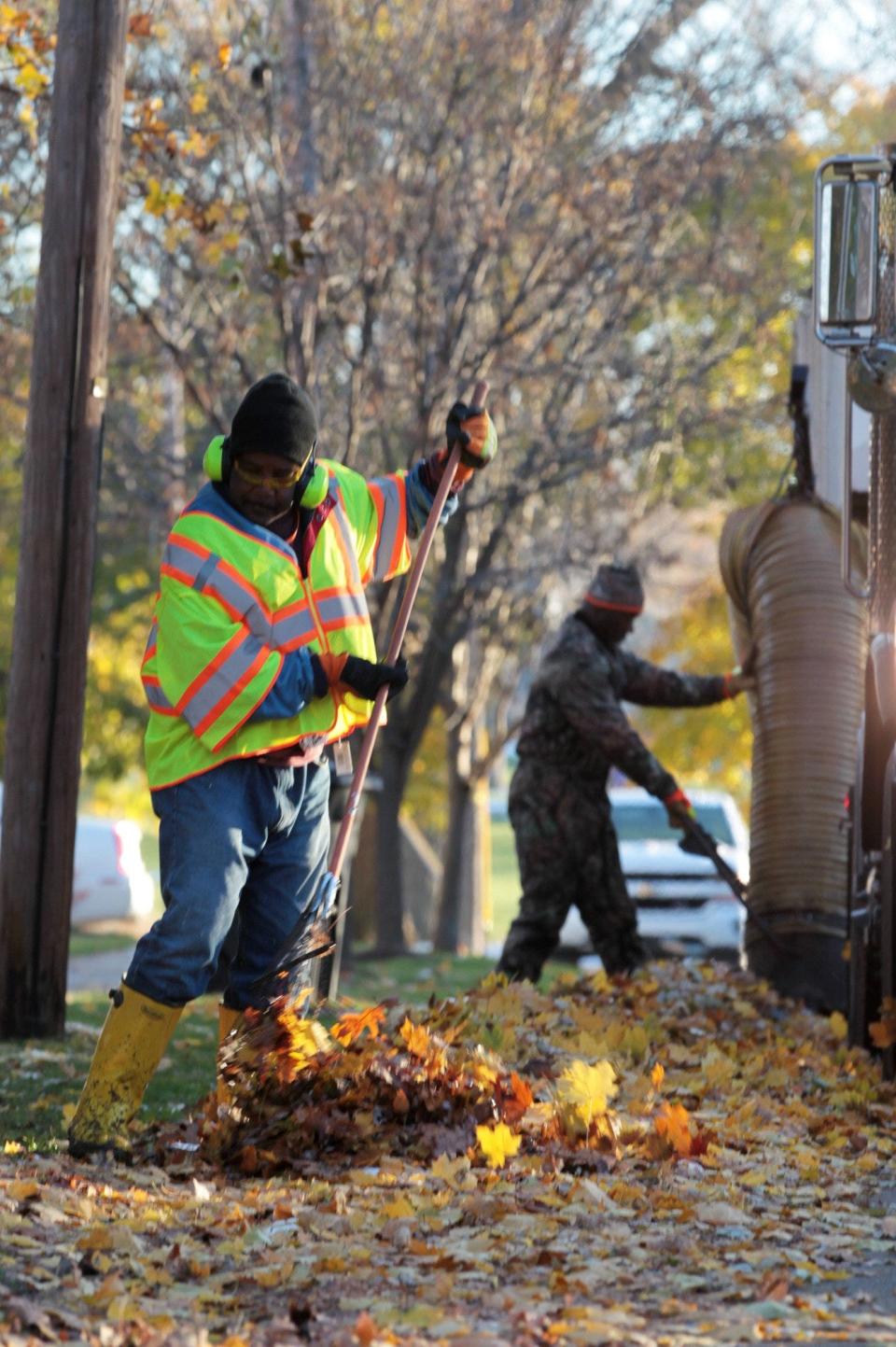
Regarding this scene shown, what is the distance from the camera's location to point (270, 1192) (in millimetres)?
4871

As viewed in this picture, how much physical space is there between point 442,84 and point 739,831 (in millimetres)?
7598

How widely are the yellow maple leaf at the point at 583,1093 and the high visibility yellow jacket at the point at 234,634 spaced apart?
1.14 metres

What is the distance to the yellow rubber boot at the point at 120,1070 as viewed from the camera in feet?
17.6

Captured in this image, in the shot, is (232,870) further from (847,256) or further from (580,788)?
(580,788)

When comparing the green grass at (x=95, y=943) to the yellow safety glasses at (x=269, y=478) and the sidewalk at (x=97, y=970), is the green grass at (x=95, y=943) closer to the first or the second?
the sidewalk at (x=97, y=970)

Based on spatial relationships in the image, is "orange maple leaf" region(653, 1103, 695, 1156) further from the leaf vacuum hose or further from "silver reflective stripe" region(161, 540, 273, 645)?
the leaf vacuum hose

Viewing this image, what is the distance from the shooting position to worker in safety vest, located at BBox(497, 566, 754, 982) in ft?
30.0

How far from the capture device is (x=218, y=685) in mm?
5480

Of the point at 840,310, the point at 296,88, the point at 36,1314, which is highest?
the point at 296,88

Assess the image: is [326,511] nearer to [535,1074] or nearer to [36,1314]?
[535,1074]

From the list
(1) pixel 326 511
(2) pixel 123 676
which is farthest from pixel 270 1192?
(2) pixel 123 676

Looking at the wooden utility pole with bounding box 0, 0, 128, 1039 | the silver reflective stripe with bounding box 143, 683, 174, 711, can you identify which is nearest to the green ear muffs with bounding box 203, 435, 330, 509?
the silver reflective stripe with bounding box 143, 683, 174, 711

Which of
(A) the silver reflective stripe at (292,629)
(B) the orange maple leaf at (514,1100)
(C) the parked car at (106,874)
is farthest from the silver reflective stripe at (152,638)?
(C) the parked car at (106,874)

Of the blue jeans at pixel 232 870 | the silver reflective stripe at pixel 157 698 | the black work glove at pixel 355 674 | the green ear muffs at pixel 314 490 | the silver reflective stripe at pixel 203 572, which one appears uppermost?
the green ear muffs at pixel 314 490
